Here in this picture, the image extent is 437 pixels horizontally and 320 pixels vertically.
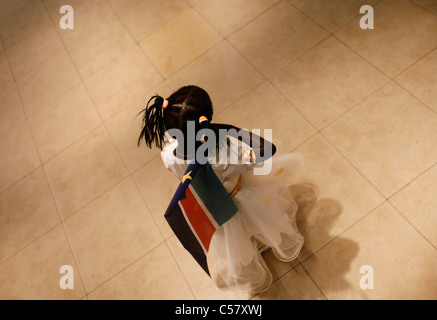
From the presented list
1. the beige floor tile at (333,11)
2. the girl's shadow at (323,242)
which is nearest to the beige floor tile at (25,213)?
the girl's shadow at (323,242)

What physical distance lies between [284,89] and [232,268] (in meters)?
1.56

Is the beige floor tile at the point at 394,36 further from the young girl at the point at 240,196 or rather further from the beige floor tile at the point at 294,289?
the beige floor tile at the point at 294,289

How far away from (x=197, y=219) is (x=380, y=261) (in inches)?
50.0

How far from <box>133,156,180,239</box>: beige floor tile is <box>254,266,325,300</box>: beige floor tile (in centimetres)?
84

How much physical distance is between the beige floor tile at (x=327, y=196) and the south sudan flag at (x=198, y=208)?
0.88m

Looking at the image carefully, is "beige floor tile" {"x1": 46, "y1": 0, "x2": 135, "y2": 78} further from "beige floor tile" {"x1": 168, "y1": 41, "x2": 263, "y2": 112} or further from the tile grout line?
the tile grout line

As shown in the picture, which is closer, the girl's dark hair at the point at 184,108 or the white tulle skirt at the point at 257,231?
the girl's dark hair at the point at 184,108

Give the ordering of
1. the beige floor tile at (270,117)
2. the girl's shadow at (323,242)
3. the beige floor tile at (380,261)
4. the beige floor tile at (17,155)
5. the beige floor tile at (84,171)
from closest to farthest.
→ 1. the beige floor tile at (380,261)
2. the girl's shadow at (323,242)
3. the beige floor tile at (270,117)
4. the beige floor tile at (84,171)
5. the beige floor tile at (17,155)

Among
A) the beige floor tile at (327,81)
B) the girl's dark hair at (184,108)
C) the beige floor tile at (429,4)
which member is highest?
the girl's dark hair at (184,108)

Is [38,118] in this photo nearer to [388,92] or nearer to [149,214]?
[149,214]

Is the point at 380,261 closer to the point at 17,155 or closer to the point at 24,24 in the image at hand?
the point at 17,155

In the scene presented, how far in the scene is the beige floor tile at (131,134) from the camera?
2789mm

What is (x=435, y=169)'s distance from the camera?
6.94 feet
